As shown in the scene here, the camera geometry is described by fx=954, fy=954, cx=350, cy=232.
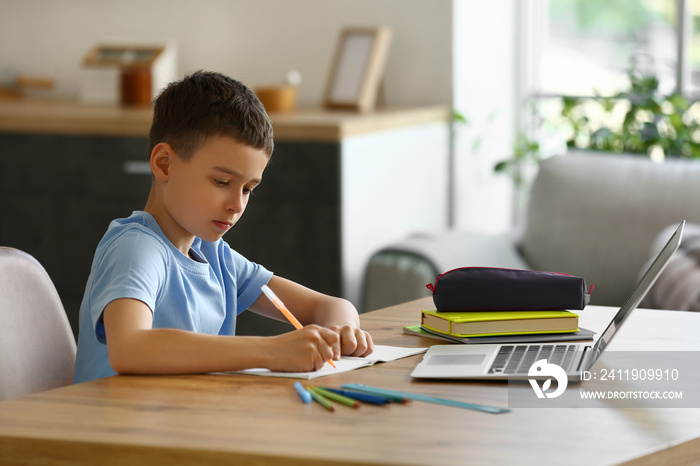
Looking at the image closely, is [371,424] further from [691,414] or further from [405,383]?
[691,414]

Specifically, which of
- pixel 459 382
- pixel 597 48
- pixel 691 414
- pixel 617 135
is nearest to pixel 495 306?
pixel 459 382

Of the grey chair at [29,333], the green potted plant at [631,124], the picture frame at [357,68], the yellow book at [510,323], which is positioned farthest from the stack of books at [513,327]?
the green potted plant at [631,124]

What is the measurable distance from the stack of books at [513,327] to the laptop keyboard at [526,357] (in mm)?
52

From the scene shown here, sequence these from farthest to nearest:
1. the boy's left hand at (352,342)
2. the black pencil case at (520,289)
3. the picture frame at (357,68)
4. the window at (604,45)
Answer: the window at (604,45) < the picture frame at (357,68) < the black pencil case at (520,289) < the boy's left hand at (352,342)

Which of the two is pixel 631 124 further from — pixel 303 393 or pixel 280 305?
pixel 303 393

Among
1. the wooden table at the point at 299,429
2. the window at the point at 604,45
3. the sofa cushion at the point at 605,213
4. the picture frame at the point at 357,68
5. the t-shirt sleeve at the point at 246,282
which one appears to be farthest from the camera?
the window at the point at 604,45

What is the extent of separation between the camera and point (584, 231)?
10.6 ft

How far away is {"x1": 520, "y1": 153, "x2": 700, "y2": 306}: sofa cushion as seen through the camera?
123 inches

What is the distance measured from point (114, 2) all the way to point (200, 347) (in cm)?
308

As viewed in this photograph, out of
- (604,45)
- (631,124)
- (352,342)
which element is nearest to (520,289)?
(352,342)

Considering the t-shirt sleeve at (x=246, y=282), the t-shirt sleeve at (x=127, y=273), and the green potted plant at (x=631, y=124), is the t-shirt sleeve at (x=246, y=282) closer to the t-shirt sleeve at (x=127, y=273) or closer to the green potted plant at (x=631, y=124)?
the t-shirt sleeve at (x=127, y=273)

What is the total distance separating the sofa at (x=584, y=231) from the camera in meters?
2.99

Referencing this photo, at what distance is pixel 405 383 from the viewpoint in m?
1.13

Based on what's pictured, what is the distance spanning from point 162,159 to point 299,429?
1.93ft
